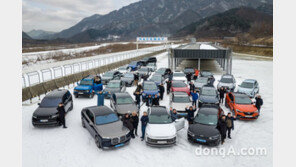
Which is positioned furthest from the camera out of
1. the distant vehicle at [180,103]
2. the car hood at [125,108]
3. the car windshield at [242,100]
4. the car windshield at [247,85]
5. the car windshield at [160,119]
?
the car windshield at [247,85]

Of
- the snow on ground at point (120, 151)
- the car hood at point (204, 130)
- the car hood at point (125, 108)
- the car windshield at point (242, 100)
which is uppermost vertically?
the car windshield at point (242, 100)

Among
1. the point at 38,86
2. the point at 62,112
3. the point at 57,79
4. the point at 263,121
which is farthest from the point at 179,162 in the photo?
the point at 57,79

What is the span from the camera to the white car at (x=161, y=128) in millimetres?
9195

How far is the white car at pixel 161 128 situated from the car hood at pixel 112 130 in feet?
3.54

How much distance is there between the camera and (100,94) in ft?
44.8

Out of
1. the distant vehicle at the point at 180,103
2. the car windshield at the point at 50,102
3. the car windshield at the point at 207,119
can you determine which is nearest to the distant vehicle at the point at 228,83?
the distant vehicle at the point at 180,103

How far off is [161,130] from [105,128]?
2.48 meters

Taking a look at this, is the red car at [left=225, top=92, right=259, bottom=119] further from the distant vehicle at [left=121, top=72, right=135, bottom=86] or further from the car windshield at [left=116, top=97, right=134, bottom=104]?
the distant vehicle at [left=121, top=72, right=135, bottom=86]

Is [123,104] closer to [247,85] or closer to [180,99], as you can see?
[180,99]

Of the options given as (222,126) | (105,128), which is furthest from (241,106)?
(105,128)

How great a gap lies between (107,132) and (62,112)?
3.26 m

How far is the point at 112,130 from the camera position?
30.6 ft

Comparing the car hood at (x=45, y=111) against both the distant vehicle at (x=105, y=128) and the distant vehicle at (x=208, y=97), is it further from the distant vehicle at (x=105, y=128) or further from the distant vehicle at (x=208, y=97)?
the distant vehicle at (x=208, y=97)

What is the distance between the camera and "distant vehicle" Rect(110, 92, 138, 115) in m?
12.2
